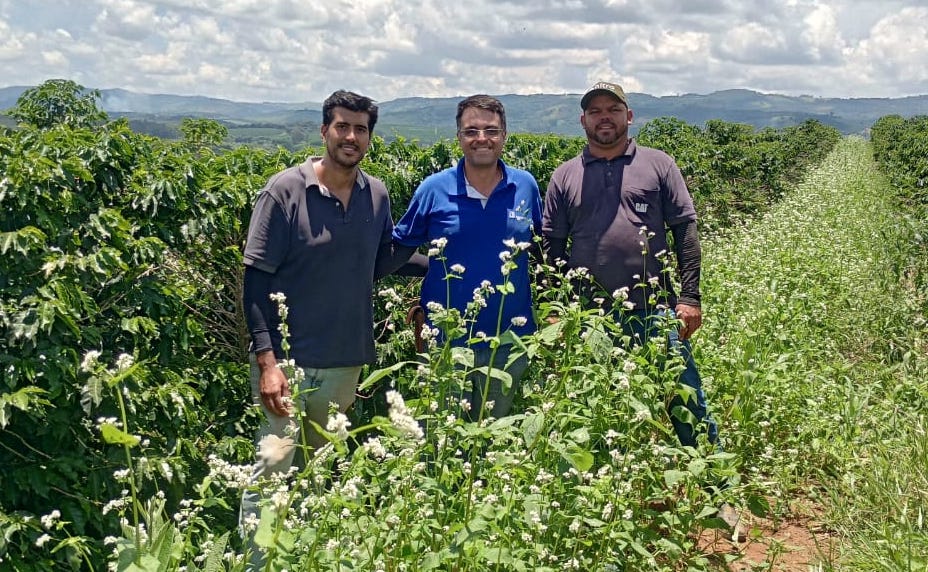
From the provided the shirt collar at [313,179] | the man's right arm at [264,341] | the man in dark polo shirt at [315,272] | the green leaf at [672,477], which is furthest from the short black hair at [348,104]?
the green leaf at [672,477]

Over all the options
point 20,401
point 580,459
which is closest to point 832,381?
point 580,459

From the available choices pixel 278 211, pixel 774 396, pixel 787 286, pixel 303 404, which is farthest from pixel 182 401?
pixel 787 286

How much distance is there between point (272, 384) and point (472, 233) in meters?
1.18

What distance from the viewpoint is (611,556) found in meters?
2.63

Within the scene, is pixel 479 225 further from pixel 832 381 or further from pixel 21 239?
pixel 832 381

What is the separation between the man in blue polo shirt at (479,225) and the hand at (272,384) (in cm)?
79

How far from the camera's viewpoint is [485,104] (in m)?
3.70

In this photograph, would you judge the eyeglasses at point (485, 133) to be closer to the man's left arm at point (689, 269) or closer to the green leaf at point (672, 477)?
the man's left arm at point (689, 269)

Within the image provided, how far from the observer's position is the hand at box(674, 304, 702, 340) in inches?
153

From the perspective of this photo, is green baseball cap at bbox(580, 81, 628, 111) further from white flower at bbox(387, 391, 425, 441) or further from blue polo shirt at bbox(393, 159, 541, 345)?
white flower at bbox(387, 391, 425, 441)

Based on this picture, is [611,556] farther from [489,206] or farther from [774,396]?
[774,396]

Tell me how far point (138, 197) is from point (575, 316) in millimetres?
2390

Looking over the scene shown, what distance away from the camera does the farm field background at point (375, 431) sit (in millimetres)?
2305

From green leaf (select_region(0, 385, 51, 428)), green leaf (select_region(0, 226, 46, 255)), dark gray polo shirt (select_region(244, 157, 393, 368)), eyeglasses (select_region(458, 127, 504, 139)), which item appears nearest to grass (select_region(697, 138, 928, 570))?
eyeglasses (select_region(458, 127, 504, 139))
